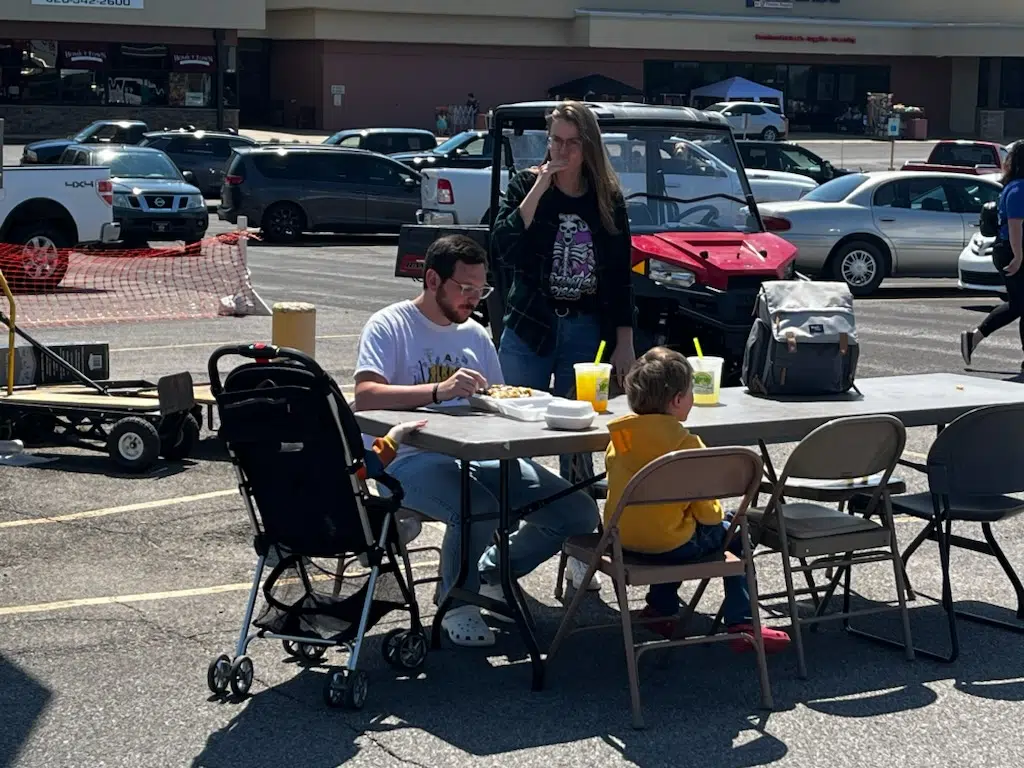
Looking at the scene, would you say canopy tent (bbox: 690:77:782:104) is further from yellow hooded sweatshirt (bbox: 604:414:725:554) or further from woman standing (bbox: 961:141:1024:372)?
yellow hooded sweatshirt (bbox: 604:414:725:554)

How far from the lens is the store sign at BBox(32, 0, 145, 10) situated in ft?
149

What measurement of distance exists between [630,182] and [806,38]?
49.4 metres

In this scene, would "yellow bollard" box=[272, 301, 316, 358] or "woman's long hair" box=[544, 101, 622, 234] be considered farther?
"yellow bollard" box=[272, 301, 316, 358]

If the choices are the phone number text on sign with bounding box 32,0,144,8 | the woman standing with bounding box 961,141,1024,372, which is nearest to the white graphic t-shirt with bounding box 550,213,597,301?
the woman standing with bounding box 961,141,1024,372

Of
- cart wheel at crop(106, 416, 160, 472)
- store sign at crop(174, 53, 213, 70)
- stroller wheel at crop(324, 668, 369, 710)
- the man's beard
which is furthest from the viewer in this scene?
store sign at crop(174, 53, 213, 70)

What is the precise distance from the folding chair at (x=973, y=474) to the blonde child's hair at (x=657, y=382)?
1215 millimetres

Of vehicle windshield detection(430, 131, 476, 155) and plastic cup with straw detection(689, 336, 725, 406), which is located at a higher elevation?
vehicle windshield detection(430, 131, 476, 155)

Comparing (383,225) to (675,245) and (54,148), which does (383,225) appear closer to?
(54,148)

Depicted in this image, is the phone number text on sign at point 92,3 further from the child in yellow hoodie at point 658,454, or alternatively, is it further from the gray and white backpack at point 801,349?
the child in yellow hoodie at point 658,454

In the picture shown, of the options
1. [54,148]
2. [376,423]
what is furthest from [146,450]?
[54,148]

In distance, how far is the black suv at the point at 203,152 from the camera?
3359 cm

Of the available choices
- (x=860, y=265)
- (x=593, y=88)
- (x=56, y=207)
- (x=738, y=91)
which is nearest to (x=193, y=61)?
(x=593, y=88)

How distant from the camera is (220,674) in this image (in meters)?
5.32

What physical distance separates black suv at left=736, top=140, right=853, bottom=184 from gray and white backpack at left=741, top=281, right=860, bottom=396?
896 inches
